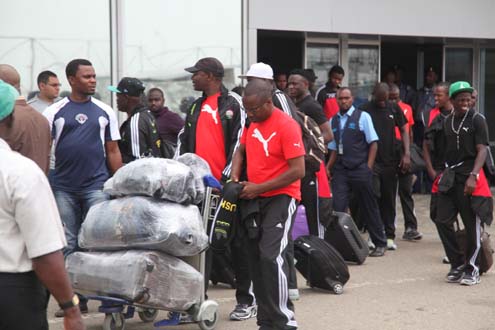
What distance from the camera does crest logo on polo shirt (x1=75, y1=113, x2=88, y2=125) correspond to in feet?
24.2

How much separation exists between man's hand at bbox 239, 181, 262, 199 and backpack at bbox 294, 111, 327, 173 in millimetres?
1359

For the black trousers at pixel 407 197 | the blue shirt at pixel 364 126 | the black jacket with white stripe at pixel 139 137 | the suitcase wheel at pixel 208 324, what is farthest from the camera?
the black trousers at pixel 407 197

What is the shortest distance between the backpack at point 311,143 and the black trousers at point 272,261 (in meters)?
1.27

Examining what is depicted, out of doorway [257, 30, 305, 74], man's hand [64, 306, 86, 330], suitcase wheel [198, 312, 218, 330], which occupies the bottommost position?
suitcase wheel [198, 312, 218, 330]

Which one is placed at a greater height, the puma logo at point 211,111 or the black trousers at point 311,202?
the puma logo at point 211,111

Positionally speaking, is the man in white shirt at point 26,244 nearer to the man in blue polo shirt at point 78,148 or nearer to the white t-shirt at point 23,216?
the white t-shirt at point 23,216

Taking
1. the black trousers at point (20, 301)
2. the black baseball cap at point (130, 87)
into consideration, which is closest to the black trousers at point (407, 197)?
the black baseball cap at point (130, 87)

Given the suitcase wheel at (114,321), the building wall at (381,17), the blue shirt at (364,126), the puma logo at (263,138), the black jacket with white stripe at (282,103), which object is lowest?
the suitcase wheel at (114,321)

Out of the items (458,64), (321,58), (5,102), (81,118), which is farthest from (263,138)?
(458,64)

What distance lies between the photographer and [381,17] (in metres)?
14.7

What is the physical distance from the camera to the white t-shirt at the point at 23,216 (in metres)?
3.67

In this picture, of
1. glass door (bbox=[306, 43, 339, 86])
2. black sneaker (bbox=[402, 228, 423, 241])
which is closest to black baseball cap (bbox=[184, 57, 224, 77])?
black sneaker (bbox=[402, 228, 423, 241])

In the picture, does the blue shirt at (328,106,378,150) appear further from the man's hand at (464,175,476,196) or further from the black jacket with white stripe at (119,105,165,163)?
the black jacket with white stripe at (119,105,165,163)

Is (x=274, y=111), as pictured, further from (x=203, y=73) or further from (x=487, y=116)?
(x=487, y=116)
